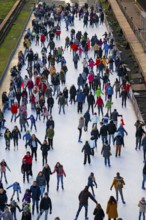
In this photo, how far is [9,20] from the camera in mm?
43344

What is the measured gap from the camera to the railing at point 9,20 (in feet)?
128

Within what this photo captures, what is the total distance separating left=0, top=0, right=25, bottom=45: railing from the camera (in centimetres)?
3905

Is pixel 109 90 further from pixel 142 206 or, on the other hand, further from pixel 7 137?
pixel 142 206

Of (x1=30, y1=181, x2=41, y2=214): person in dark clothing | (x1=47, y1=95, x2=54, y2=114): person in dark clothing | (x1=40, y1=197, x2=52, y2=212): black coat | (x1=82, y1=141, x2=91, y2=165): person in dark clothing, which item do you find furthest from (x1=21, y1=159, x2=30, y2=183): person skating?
(x1=47, y1=95, x2=54, y2=114): person in dark clothing

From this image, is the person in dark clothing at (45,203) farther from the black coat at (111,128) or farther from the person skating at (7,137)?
the black coat at (111,128)

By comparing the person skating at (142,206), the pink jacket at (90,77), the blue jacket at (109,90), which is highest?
the pink jacket at (90,77)

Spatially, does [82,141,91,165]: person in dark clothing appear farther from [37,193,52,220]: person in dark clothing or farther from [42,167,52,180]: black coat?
[37,193,52,220]: person in dark clothing

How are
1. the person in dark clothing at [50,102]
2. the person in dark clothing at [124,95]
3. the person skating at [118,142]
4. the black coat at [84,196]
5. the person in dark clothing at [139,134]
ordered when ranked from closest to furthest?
the black coat at [84,196] → the person skating at [118,142] → the person in dark clothing at [139,134] → the person in dark clothing at [50,102] → the person in dark clothing at [124,95]

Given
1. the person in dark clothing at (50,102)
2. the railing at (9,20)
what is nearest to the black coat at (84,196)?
the person in dark clothing at (50,102)

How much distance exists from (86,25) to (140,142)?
75.5 feet

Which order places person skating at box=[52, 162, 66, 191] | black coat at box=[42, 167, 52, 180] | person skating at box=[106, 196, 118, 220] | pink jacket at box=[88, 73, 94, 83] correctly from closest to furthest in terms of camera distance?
1. person skating at box=[106, 196, 118, 220]
2. black coat at box=[42, 167, 52, 180]
3. person skating at box=[52, 162, 66, 191]
4. pink jacket at box=[88, 73, 94, 83]

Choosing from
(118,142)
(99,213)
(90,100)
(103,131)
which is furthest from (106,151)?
(90,100)

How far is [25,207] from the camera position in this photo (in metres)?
13.5

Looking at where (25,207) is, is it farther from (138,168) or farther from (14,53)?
(14,53)
